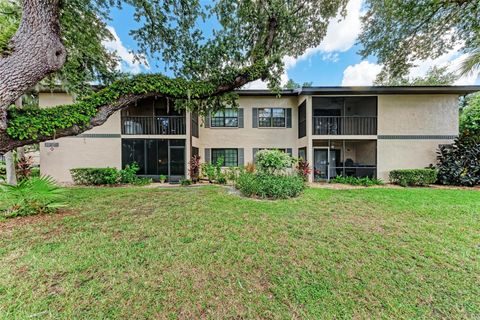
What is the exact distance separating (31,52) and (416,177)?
593 inches

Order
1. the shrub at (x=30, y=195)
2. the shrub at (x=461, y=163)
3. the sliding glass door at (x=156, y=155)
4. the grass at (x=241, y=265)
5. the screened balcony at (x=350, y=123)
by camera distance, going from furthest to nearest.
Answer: the sliding glass door at (x=156, y=155) → the screened balcony at (x=350, y=123) → the shrub at (x=461, y=163) → the shrub at (x=30, y=195) → the grass at (x=241, y=265)

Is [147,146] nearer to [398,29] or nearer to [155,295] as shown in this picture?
[155,295]

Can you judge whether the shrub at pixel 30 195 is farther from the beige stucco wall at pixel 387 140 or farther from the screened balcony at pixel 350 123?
the screened balcony at pixel 350 123

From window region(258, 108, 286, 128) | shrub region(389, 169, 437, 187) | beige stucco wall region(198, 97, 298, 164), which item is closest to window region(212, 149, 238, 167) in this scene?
beige stucco wall region(198, 97, 298, 164)

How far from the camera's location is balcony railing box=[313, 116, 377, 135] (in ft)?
38.4

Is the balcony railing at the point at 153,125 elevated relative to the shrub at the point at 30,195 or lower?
elevated

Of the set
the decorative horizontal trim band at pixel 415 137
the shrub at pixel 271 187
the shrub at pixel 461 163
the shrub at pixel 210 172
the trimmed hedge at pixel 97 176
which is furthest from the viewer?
the decorative horizontal trim band at pixel 415 137

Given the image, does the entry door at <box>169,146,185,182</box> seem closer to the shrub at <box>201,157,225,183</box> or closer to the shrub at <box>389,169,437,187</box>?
the shrub at <box>201,157,225,183</box>

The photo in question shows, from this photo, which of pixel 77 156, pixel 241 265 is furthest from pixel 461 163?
pixel 77 156

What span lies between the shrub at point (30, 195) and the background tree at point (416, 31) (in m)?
12.2

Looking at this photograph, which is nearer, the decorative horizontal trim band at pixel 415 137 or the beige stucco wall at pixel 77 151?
the decorative horizontal trim band at pixel 415 137

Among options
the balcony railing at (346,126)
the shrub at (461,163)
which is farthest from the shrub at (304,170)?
the shrub at (461,163)

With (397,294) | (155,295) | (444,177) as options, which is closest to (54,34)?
(155,295)

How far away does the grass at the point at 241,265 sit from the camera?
2.29 m
